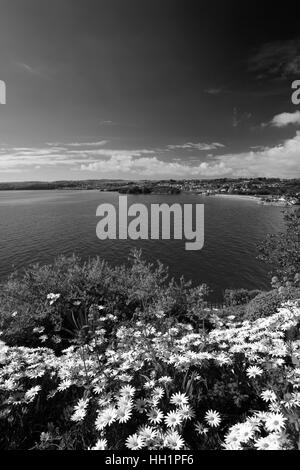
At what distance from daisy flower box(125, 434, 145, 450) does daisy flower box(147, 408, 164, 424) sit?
29 centimetres

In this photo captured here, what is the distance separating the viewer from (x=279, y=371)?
396cm

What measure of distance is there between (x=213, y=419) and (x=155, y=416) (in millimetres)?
876

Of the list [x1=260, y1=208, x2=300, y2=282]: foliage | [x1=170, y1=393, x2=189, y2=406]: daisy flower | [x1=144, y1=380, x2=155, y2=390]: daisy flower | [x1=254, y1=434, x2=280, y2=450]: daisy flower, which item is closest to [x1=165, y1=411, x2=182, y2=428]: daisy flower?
[x1=170, y1=393, x2=189, y2=406]: daisy flower

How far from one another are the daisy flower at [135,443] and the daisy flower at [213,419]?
1.03 metres

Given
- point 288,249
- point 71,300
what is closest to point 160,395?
point 71,300

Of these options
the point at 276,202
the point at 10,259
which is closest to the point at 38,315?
the point at 10,259

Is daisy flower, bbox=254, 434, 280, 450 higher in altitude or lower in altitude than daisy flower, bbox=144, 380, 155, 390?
higher

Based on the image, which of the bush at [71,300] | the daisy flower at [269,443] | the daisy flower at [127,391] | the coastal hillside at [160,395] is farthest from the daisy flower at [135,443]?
the bush at [71,300]

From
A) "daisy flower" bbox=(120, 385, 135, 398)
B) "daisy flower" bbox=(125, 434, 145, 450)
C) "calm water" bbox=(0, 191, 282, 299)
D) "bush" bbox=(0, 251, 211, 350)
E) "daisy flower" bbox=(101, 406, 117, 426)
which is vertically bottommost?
"calm water" bbox=(0, 191, 282, 299)

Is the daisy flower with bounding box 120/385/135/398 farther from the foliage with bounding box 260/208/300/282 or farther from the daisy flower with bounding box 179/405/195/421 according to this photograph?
the foliage with bounding box 260/208/300/282

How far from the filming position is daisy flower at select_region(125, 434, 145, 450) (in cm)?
318

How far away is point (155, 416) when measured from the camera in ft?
11.8

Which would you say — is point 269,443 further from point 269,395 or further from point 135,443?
point 135,443

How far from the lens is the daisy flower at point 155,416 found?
138 inches
